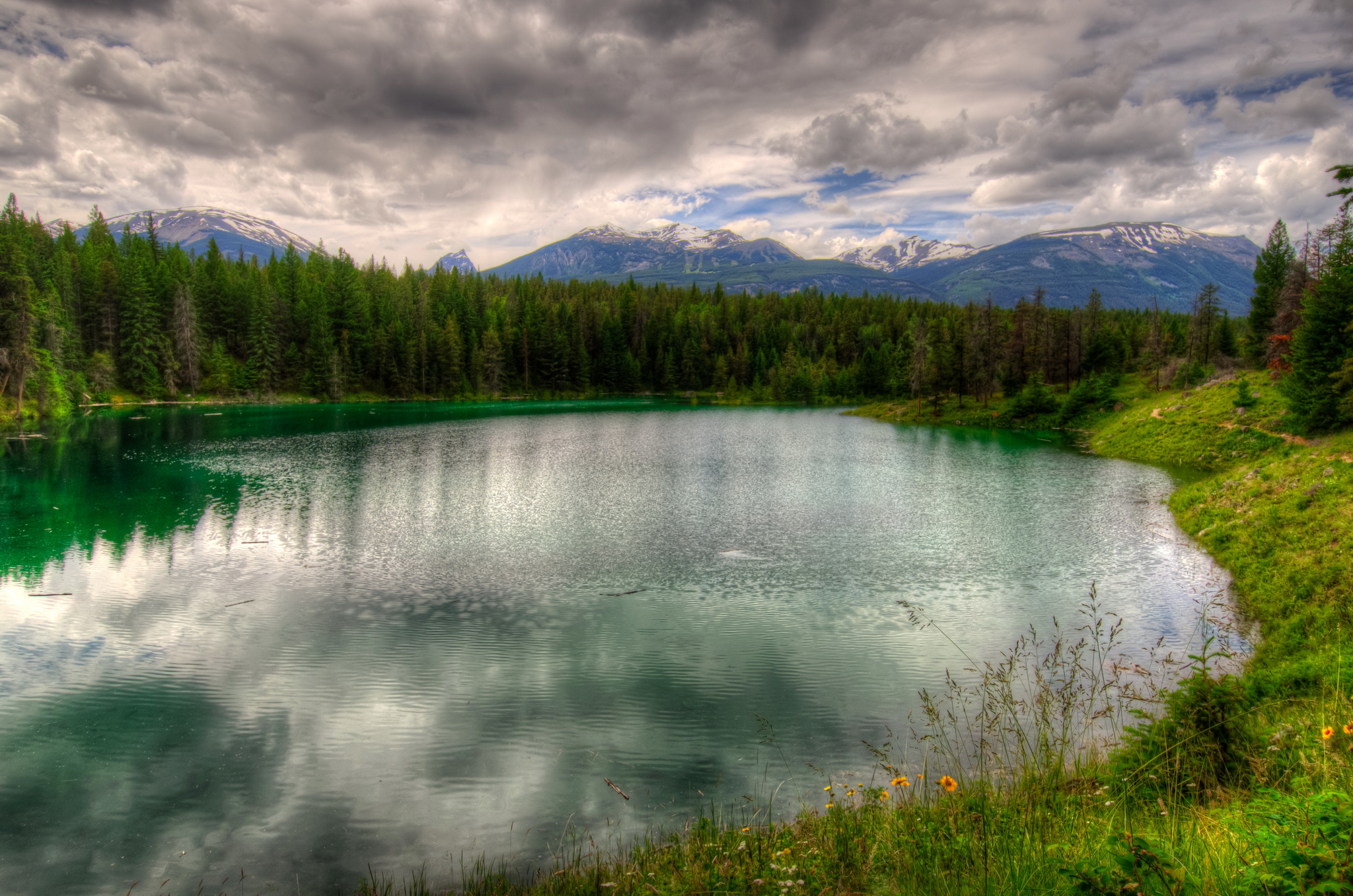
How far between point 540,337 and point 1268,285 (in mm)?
104224

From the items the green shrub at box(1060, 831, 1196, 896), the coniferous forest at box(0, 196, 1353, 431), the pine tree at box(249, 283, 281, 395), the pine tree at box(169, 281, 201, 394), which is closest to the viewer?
the green shrub at box(1060, 831, 1196, 896)

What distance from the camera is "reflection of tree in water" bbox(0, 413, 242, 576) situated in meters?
23.0

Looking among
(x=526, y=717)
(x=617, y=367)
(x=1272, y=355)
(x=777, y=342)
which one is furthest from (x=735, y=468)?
(x=777, y=342)

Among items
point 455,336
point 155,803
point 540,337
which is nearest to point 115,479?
point 155,803

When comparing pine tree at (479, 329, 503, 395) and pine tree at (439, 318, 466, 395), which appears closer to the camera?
pine tree at (439, 318, 466, 395)

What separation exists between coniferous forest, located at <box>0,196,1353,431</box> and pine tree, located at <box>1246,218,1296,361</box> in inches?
10.4

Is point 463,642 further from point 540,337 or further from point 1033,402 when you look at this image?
point 540,337

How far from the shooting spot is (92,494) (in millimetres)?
30188

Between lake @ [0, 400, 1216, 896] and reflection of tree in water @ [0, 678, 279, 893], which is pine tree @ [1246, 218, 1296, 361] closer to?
lake @ [0, 400, 1216, 896]

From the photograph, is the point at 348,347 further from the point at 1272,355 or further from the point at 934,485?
the point at 1272,355

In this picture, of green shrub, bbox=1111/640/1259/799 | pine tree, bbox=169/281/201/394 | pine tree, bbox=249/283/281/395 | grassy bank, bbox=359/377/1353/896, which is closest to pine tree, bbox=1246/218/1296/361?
grassy bank, bbox=359/377/1353/896

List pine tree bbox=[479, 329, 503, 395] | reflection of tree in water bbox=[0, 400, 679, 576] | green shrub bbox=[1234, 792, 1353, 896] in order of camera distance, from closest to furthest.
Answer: green shrub bbox=[1234, 792, 1353, 896] < reflection of tree in water bbox=[0, 400, 679, 576] < pine tree bbox=[479, 329, 503, 395]

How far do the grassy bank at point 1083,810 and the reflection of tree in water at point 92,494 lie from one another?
22.9m

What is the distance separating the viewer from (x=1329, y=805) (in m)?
4.57
